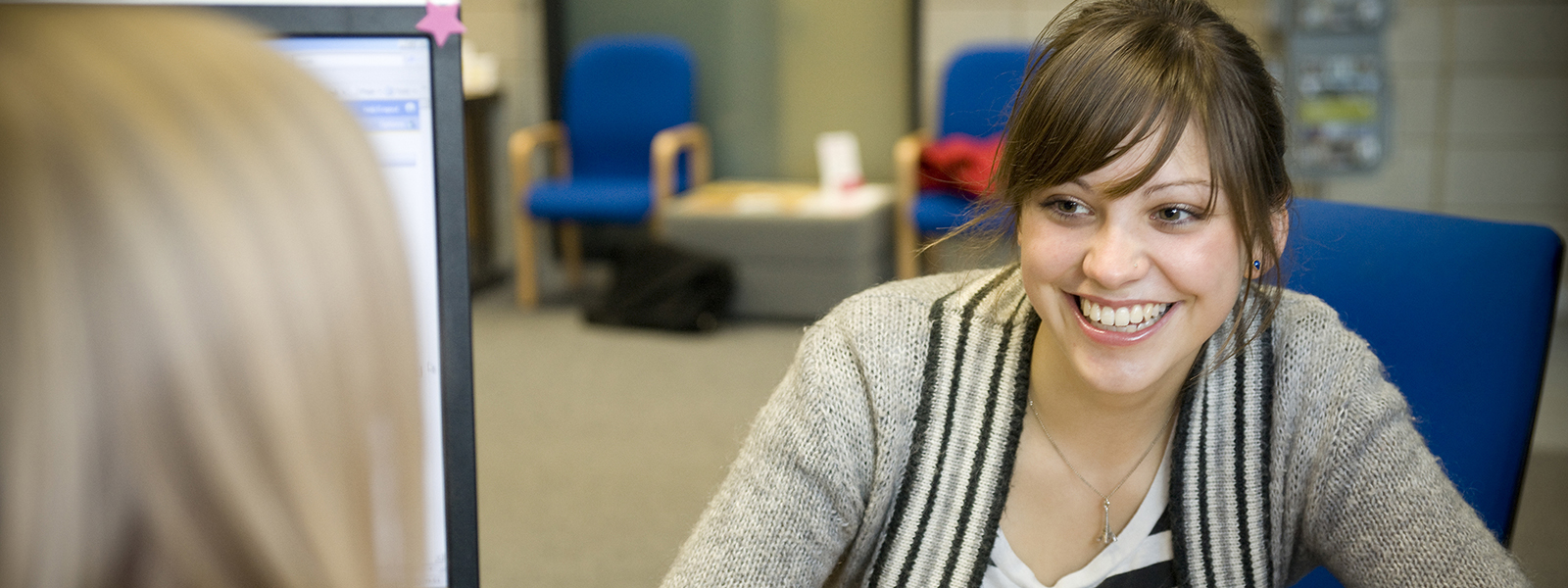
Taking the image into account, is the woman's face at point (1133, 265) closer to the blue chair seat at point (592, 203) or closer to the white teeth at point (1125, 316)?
the white teeth at point (1125, 316)

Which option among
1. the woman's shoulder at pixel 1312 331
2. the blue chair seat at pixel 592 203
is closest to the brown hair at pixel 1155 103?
the woman's shoulder at pixel 1312 331

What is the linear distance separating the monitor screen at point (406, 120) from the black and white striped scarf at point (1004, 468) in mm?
567

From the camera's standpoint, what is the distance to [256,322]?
377mm

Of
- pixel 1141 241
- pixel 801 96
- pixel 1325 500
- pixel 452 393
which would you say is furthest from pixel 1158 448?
pixel 801 96

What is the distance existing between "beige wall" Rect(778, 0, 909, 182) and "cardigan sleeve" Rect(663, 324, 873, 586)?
3.75 m

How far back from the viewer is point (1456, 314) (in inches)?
47.3

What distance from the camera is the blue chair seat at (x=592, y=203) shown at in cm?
441

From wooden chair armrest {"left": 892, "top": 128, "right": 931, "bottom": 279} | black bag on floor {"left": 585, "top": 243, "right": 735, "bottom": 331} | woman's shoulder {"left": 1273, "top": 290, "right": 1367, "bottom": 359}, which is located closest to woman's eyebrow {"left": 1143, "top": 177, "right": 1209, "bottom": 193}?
woman's shoulder {"left": 1273, "top": 290, "right": 1367, "bottom": 359}

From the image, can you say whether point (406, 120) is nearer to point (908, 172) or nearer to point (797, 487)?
point (797, 487)

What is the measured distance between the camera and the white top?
1147mm

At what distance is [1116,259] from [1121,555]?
1.05 ft

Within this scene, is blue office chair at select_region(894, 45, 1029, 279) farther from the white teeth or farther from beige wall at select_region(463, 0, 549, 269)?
the white teeth

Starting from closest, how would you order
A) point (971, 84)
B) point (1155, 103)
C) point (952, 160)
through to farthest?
point (1155, 103)
point (952, 160)
point (971, 84)

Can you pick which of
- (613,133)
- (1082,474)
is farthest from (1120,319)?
(613,133)
